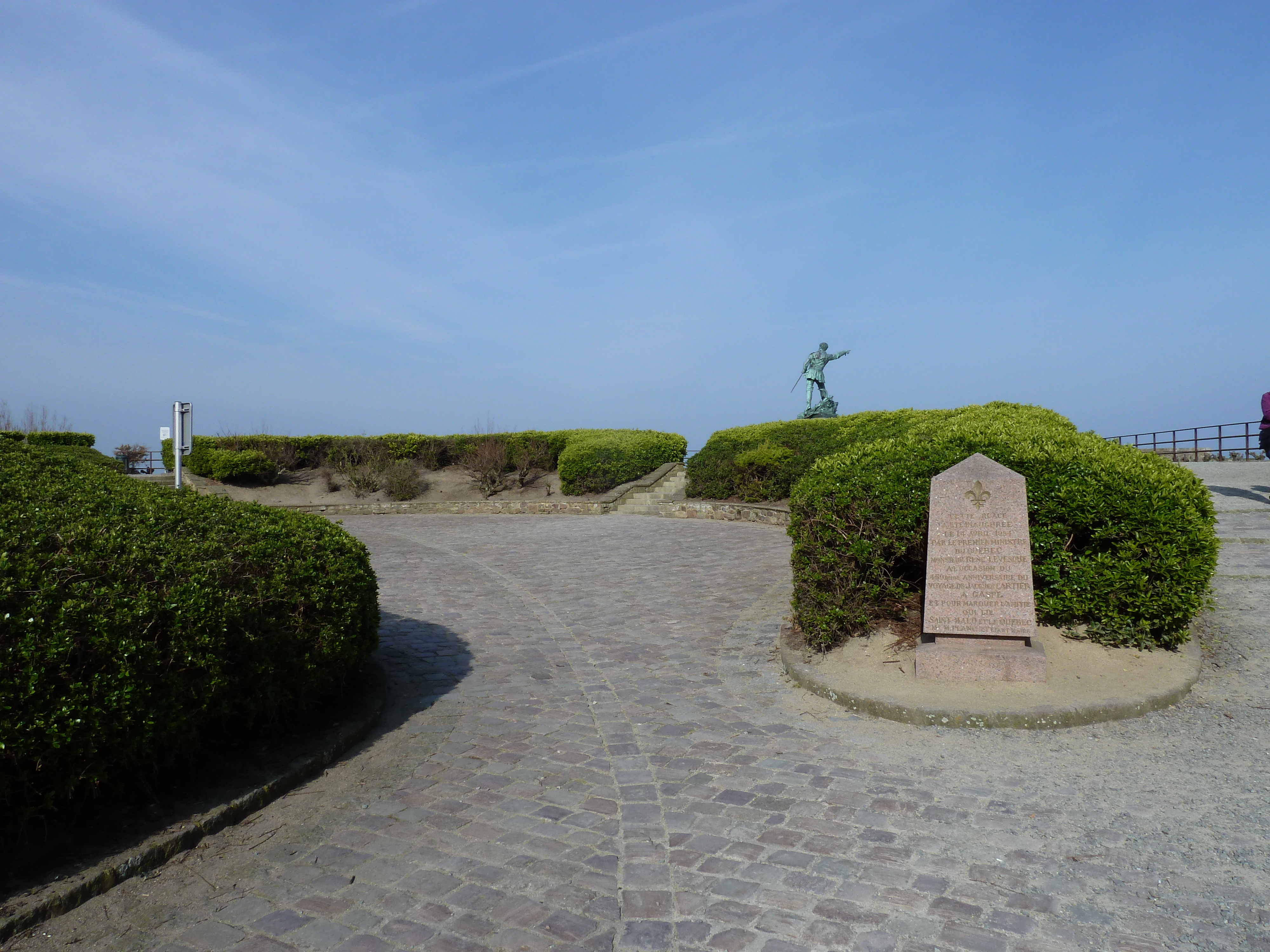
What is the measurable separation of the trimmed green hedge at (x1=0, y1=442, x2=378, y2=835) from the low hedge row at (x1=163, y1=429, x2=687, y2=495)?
52.5 ft

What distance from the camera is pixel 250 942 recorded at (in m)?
3.05

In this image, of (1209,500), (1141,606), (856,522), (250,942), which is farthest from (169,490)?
(1209,500)

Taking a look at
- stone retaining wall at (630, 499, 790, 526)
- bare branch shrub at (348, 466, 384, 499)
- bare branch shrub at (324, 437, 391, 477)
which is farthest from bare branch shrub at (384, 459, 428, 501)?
stone retaining wall at (630, 499, 790, 526)

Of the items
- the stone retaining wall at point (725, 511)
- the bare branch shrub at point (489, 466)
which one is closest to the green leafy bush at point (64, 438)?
the bare branch shrub at point (489, 466)

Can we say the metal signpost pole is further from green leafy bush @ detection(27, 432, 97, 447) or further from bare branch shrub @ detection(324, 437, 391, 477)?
green leafy bush @ detection(27, 432, 97, 447)

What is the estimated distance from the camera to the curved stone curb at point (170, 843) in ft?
10.4

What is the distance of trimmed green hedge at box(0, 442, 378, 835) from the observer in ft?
11.3

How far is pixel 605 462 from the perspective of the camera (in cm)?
2166

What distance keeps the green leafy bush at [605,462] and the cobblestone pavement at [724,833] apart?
14.9 metres

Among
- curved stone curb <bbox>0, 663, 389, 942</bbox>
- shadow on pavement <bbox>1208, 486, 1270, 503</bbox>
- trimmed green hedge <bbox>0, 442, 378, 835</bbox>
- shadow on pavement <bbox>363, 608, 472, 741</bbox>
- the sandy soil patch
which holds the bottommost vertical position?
curved stone curb <bbox>0, 663, 389, 942</bbox>

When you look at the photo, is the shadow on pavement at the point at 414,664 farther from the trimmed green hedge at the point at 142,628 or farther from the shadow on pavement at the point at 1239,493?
the shadow on pavement at the point at 1239,493

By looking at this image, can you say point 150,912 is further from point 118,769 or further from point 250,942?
point 118,769

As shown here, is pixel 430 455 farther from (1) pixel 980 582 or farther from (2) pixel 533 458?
(1) pixel 980 582

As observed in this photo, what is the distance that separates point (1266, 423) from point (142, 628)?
50.5 feet
